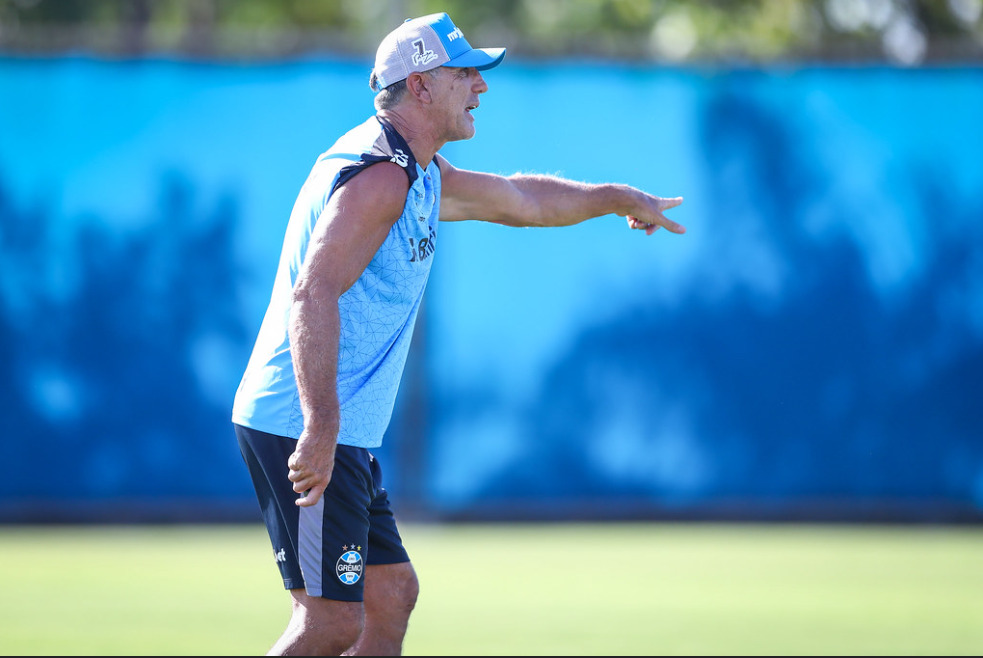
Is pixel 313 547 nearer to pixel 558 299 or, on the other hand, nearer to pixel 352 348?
pixel 352 348

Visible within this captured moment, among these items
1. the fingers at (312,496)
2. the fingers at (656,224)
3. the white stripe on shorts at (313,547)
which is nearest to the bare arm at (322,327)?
the fingers at (312,496)

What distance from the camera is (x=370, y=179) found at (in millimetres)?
4273

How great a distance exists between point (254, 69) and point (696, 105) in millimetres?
3587

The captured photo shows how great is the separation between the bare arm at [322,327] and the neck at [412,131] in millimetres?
422

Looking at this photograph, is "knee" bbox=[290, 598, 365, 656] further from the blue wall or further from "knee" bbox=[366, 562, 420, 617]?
the blue wall

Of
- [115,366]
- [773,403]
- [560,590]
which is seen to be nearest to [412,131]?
[560,590]

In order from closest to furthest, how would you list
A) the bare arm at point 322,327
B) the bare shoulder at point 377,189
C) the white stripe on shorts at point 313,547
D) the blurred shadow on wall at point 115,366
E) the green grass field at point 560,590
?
the bare arm at point 322,327 < the bare shoulder at point 377,189 < the white stripe on shorts at point 313,547 < the green grass field at point 560,590 < the blurred shadow on wall at point 115,366

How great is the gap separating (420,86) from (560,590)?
14.7ft

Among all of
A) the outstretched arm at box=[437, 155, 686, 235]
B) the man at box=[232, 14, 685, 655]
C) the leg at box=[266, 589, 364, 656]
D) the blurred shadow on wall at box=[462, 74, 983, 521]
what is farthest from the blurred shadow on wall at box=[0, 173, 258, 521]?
the leg at box=[266, 589, 364, 656]

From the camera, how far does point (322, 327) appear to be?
4.15m

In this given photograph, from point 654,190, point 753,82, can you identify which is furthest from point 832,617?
point 753,82

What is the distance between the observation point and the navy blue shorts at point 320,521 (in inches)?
172

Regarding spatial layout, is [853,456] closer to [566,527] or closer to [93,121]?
[566,527]

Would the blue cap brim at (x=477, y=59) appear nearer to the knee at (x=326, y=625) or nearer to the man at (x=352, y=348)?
the man at (x=352, y=348)
